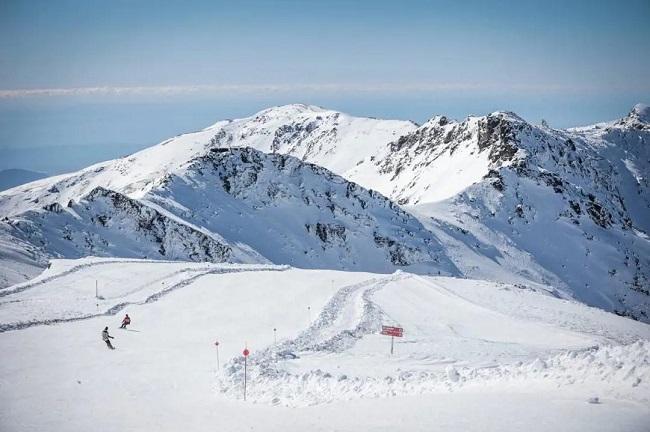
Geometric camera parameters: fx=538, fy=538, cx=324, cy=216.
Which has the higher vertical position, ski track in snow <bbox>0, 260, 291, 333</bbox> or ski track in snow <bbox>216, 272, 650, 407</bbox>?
ski track in snow <bbox>216, 272, 650, 407</bbox>

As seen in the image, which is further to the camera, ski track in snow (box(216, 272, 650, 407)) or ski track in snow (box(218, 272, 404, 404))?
ski track in snow (box(218, 272, 404, 404))

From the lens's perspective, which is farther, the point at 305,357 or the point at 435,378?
the point at 305,357

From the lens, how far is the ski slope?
18.5 meters

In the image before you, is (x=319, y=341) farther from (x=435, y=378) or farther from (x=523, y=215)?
(x=523, y=215)

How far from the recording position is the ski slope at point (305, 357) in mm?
18453

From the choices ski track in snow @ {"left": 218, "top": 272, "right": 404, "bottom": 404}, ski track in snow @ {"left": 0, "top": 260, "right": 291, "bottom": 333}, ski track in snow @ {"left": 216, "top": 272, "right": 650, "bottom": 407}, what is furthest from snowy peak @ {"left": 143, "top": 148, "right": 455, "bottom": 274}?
ski track in snow @ {"left": 216, "top": 272, "right": 650, "bottom": 407}

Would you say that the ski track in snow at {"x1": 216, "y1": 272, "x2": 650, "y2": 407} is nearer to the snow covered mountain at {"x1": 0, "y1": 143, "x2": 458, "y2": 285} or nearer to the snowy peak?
the snow covered mountain at {"x1": 0, "y1": 143, "x2": 458, "y2": 285}

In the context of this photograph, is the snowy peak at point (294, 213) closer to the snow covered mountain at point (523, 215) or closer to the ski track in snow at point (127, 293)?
the snow covered mountain at point (523, 215)

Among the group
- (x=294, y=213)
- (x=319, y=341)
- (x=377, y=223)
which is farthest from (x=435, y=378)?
(x=377, y=223)

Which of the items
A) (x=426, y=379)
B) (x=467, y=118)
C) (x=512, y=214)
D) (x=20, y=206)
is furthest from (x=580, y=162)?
(x=20, y=206)

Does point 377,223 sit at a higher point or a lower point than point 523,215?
higher

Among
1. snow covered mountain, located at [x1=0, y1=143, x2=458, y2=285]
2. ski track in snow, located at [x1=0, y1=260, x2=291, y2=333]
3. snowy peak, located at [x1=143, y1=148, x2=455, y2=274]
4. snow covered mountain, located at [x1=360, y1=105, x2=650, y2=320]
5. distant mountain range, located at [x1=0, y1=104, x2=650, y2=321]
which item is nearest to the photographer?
ski track in snow, located at [x1=0, y1=260, x2=291, y2=333]

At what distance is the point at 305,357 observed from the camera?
27.2 m

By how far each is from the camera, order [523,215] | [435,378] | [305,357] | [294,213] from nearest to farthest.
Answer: [435,378]
[305,357]
[294,213]
[523,215]
